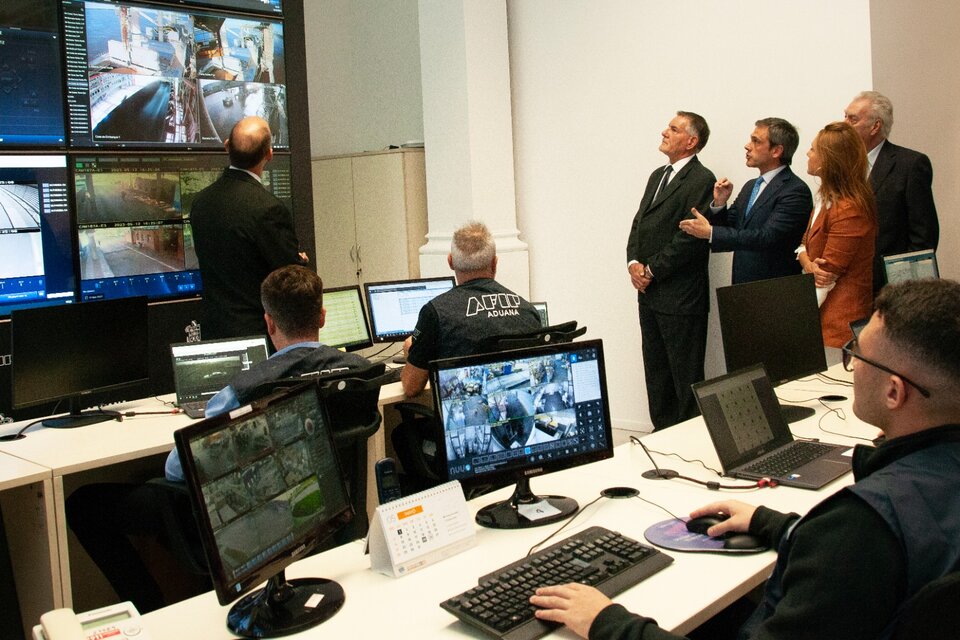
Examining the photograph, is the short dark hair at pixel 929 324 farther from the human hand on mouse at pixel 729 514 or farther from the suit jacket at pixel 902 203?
the suit jacket at pixel 902 203

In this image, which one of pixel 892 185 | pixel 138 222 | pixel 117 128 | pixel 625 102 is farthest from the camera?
pixel 625 102

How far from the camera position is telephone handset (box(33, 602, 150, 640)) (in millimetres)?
1401

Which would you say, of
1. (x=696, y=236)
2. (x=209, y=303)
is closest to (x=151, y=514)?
(x=209, y=303)

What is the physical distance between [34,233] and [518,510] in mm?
3219

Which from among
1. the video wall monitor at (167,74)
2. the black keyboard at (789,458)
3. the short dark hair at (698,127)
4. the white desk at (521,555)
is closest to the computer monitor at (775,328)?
the black keyboard at (789,458)

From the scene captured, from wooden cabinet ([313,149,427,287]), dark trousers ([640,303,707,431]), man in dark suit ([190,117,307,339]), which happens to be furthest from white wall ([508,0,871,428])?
man in dark suit ([190,117,307,339])

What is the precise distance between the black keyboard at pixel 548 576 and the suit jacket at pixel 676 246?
10.00 ft

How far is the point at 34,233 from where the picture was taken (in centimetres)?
437

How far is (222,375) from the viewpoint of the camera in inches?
140

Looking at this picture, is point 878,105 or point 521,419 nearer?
point 521,419

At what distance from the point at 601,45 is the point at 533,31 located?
0.60 m

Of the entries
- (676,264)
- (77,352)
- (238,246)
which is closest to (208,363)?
(77,352)

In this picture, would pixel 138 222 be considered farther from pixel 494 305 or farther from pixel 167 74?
pixel 494 305

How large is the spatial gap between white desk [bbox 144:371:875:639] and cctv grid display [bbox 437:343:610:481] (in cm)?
16
